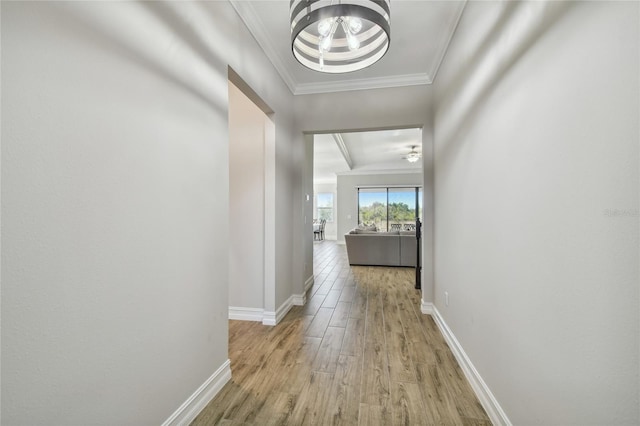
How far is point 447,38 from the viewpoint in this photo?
2.47 metres

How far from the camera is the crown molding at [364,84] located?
10.4 ft

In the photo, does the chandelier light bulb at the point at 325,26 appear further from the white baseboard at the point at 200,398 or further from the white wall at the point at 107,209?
the white baseboard at the point at 200,398

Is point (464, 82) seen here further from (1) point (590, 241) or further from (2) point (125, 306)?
(2) point (125, 306)

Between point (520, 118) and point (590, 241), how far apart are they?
66 centimetres

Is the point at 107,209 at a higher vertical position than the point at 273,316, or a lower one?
higher

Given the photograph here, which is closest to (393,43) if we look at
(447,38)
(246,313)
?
(447,38)

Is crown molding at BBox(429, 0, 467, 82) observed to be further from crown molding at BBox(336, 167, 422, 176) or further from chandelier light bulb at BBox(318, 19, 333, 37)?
crown molding at BBox(336, 167, 422, 176)

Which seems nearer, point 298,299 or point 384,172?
point 298,299

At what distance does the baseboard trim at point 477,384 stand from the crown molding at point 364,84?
106 inches

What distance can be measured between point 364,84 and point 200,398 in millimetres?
3383

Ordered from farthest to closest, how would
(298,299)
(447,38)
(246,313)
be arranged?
(298,299)
(246,313)
(447,38)

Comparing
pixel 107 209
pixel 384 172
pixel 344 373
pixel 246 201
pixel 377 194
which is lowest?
pixel 344 373

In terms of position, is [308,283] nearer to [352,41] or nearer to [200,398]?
[200,398]

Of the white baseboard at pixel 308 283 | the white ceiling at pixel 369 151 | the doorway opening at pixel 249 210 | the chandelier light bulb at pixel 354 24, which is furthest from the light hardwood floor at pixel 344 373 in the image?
the white ceiling at pixel 369 151
